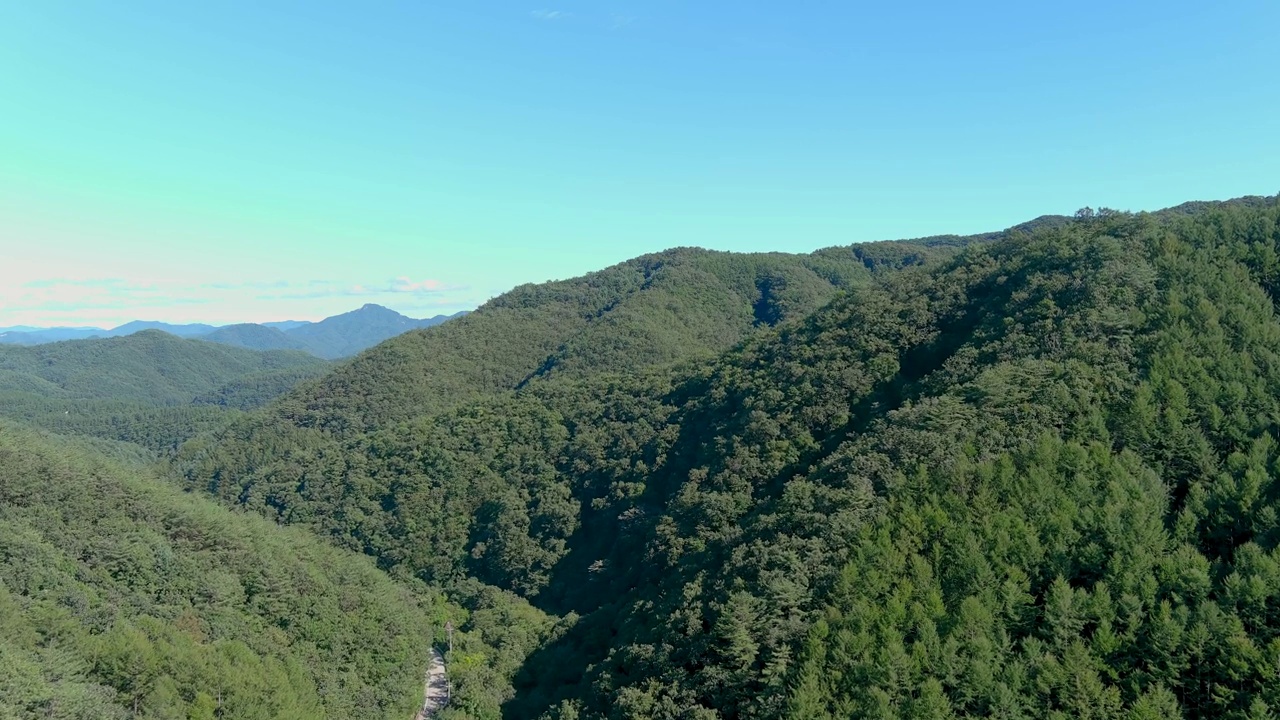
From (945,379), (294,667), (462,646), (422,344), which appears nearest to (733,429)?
(945,379)

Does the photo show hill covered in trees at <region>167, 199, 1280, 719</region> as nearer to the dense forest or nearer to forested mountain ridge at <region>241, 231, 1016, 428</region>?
the dense forest

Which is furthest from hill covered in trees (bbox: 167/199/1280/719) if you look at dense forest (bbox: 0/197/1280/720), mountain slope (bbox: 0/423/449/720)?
mountain slope (bbox: 0/423/449/720)

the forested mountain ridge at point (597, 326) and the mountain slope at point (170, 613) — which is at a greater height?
the forested mountain ridge at point (597, 326)

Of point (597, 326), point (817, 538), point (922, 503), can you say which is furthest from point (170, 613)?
point (597, 326)

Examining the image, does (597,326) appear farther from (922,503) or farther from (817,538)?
(922,503)

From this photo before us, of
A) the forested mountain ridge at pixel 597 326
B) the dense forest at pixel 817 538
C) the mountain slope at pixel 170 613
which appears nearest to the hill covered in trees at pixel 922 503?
the dense forest at pixel 817 538

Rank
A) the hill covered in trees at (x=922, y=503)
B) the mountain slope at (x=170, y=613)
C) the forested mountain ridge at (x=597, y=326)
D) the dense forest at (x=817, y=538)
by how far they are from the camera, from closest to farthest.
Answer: the hill covered in trees at (x=922, y=503) → the dense forest at (x=817, y=538) → the mountain slope at (x=170, y=613) → the forested mountain ridge at (x=597, y=326)

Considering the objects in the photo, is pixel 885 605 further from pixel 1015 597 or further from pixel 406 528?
pixel 406 528

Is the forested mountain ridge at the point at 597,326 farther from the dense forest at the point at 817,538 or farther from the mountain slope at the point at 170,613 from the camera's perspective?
the mountain slope at the point at 170,613
